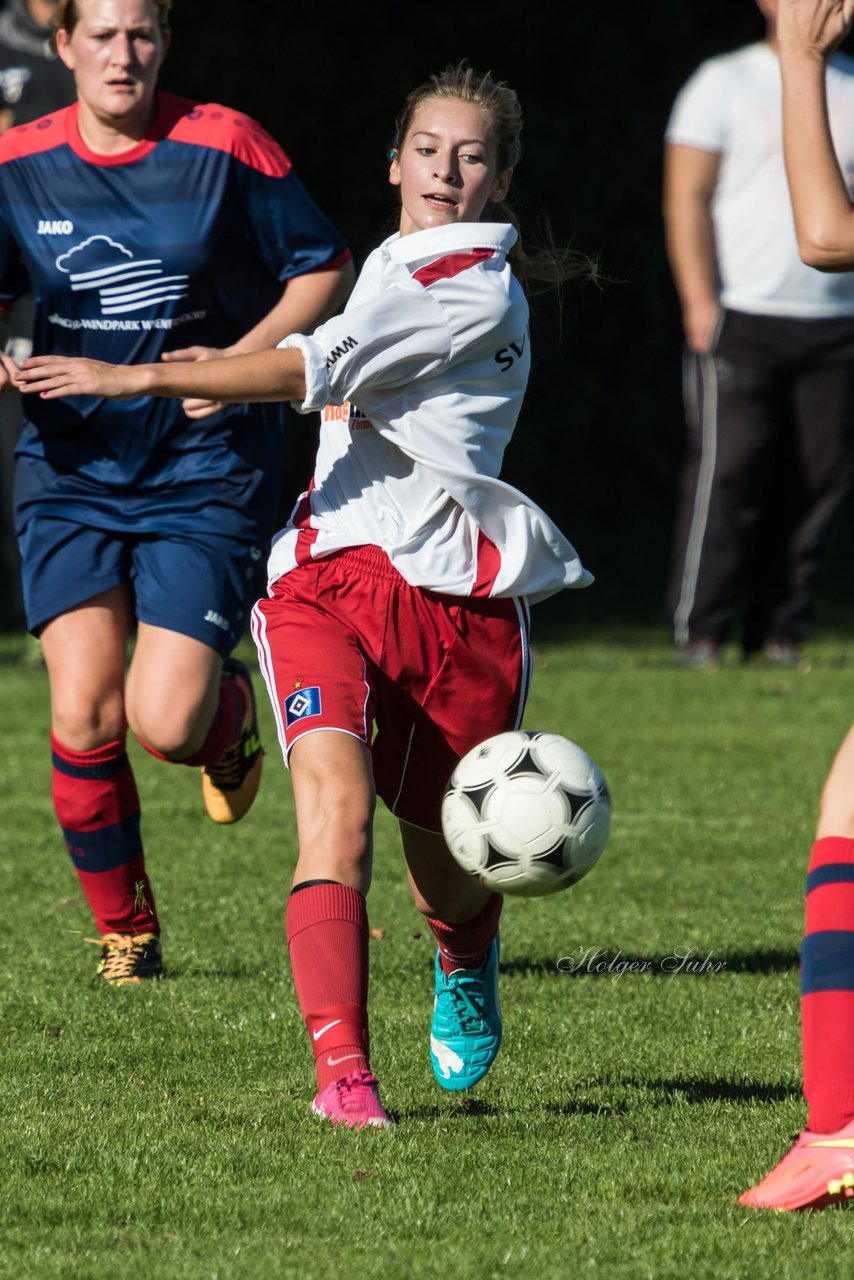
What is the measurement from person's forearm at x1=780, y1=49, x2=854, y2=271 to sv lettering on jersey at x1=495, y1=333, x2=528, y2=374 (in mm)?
890

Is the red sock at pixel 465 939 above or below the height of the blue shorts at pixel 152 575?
below

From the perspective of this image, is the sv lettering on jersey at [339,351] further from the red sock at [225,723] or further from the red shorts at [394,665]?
the red sock at [225,723]

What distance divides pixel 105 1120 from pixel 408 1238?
0.90 m

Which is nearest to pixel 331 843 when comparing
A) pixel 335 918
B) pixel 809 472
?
pixel 335 918

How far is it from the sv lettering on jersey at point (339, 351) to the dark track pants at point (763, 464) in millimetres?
6419

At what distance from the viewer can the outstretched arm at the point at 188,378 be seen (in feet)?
12.4

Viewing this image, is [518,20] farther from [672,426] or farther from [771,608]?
[771,608]

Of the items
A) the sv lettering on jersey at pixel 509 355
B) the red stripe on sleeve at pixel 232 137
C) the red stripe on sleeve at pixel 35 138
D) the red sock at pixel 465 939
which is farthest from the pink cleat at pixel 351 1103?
the red stripe on sleeve at pixel 35 138

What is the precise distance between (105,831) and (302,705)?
4.62 feet

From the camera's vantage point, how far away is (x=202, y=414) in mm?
4715

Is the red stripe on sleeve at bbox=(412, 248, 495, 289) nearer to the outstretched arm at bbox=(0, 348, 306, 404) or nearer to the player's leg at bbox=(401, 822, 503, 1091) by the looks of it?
the outstretched arm at bbox=(0, 348, 306, 404)

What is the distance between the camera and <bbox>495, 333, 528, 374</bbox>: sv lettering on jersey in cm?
410

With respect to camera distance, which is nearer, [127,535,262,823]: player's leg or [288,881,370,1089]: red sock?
[288,881,370,1089]: red sock

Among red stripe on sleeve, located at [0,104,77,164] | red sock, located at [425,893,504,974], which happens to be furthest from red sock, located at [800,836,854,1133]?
red stripe on sleeve, located at [0,104,77,164]
